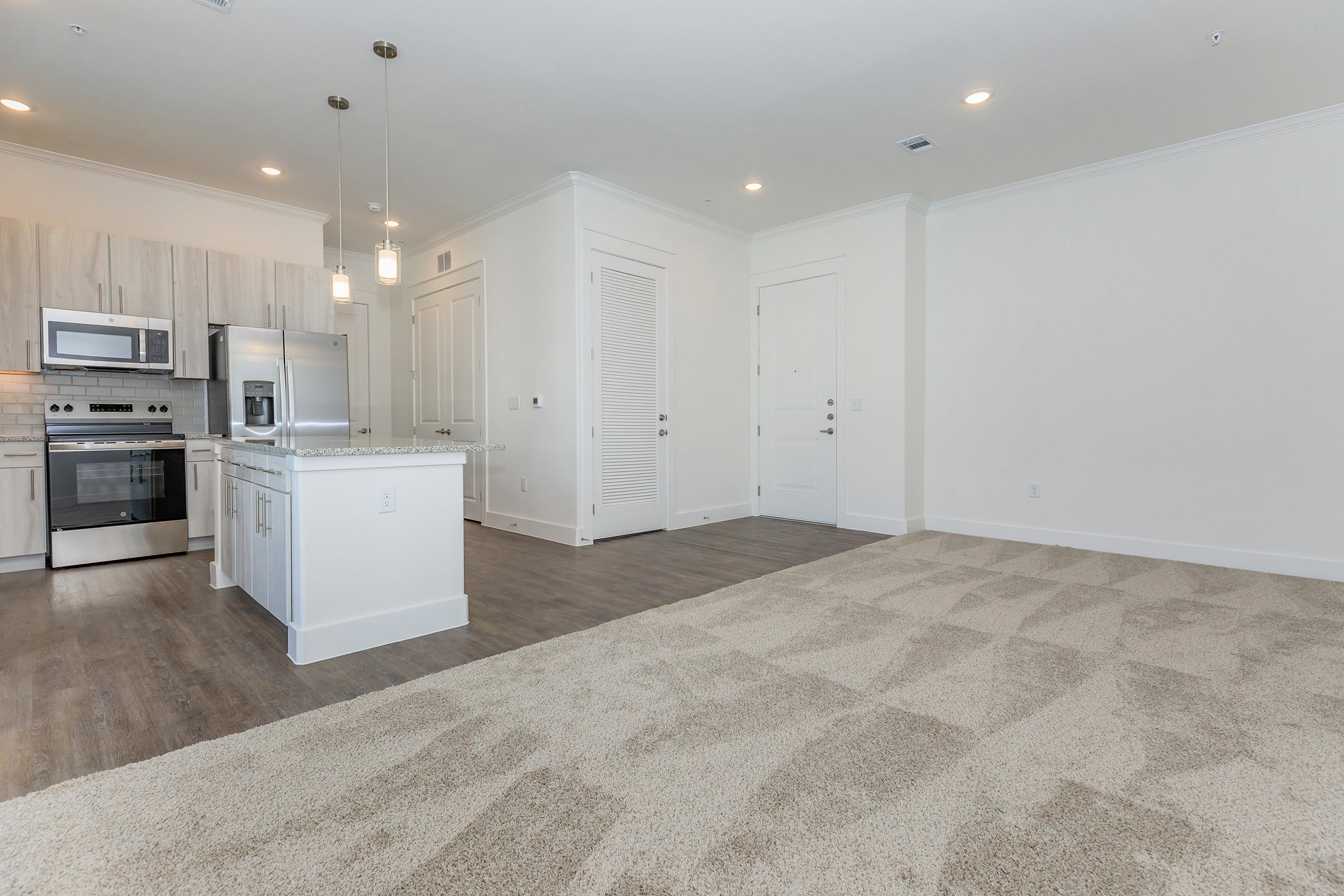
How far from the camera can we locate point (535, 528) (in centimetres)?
558

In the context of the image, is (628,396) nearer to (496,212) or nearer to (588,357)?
(588,357)

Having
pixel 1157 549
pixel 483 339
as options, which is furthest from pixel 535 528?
pixel 1157 549

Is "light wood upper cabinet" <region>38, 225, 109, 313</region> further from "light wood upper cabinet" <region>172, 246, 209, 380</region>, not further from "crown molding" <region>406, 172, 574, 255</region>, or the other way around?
"crown molding" <region>406, 172, 574, 255</region>

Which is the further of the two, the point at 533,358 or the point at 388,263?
the point at 533,358

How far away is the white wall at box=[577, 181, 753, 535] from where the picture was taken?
231 inches

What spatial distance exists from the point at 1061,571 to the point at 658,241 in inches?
163

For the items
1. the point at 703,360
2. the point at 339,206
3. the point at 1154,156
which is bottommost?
the point at 703,360

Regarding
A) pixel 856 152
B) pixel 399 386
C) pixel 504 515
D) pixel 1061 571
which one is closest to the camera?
pixel 1061 571

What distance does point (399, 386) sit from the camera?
740cm

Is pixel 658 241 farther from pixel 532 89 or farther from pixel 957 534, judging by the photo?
pixel 957 534

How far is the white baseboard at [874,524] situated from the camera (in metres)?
5.54

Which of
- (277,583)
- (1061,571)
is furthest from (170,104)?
(1061,571)

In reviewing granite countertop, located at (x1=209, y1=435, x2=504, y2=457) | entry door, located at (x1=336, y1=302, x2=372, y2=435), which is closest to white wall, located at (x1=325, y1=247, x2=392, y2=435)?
entry door, located at (x1=336, y1=302, x2=372, y2=435)

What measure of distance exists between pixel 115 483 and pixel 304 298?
2.04 m
